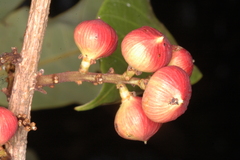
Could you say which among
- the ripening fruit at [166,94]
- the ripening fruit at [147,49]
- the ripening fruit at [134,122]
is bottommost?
the ripening fruit at [134,122]

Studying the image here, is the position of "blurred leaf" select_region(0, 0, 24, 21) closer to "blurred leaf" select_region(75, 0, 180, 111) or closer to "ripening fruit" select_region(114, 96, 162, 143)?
"blurred leaf" select_region(75, 0, 180, 111)

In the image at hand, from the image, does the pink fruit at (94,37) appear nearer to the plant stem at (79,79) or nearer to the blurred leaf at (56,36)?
the plant stem at (79,79)

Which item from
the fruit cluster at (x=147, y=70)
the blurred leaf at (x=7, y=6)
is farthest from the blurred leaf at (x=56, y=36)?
the fruit cluster at (x=147, y=70)

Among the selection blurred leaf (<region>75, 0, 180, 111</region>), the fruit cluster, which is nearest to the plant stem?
the fruit cluster

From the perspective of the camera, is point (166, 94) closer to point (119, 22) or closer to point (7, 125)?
point (7, 125)

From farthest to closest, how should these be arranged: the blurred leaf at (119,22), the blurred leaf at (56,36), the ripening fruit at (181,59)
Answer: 1. the blurred leaf at (56,36)
2. the blurred leaf at (119,22)
3. the ripening fruit at (181,59)

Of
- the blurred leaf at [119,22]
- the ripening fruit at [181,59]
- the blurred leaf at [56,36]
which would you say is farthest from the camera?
the blurred leaf at [56,36]

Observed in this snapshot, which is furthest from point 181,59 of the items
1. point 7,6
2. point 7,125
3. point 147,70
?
point 7,6
